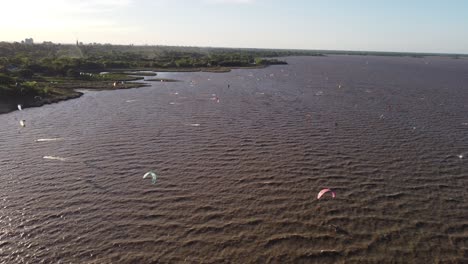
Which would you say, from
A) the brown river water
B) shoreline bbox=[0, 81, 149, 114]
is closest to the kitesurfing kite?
the brown river water

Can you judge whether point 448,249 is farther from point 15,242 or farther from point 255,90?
point 255,90

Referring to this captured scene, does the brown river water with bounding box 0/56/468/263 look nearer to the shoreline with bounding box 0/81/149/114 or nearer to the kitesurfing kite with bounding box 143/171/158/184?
the kitesurfing kite with bounding box 143/171/158/184

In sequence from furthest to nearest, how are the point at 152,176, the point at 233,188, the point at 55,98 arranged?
the point at 55,98, the point at 152,176, the point at 233,188

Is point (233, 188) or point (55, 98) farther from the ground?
point (55, 98)

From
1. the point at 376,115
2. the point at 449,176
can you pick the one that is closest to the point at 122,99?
the point at 376,115

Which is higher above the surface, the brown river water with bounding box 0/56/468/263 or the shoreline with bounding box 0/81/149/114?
→ the shoreline with bounding box 0/81/149/114

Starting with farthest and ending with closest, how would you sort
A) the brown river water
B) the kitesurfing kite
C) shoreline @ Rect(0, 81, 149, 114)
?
shoreline @ Rect(0, 81, 149, 114)
the kitesurfing kite
the brown river water

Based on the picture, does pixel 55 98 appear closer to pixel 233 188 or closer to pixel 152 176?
pixel 152 176

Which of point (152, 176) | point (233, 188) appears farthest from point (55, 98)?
point (233, 188)

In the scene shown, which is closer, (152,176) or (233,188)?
(233,188)
